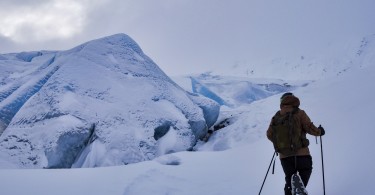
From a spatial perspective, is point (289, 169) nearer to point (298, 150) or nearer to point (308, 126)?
point (298, 150)

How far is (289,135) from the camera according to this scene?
4160mm

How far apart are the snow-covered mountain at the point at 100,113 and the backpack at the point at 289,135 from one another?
31.4 feet

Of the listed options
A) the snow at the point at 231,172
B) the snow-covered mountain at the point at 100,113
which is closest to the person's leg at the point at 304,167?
the snow at the point at 231,172

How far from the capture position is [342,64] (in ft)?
360

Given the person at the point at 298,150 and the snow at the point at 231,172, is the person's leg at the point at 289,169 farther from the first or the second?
the snow at the point at 231,172

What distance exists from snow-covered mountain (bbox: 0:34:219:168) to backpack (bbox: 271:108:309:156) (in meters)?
9.58

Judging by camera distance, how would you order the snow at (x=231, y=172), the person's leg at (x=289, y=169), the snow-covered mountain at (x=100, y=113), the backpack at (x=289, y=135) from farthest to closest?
the snow-covered mountain at (x=100, y=113) < the snow at (x=231, y=172) < the person's leg at (x=289, y=169) < the backpack at (x=289, y=135)

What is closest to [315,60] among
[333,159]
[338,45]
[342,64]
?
[338,45]

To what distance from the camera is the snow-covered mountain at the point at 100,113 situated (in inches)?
515

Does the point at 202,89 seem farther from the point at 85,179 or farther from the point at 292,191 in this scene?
the point at 292,191


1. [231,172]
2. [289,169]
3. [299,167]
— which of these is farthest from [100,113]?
[299,167]

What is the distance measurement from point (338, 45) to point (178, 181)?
14419cm

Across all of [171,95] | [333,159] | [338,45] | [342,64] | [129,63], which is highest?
[338,45]

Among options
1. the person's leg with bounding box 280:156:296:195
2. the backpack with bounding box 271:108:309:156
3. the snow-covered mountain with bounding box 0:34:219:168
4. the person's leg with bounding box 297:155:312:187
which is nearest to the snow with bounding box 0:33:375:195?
the person's leg with bounding box 297:155:312:187
